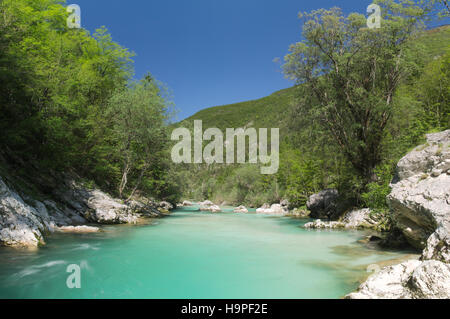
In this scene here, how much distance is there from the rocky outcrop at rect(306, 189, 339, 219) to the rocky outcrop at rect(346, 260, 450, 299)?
1877 centimetres

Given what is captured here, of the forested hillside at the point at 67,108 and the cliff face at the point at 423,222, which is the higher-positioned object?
the forested hillside at the point at 67,108

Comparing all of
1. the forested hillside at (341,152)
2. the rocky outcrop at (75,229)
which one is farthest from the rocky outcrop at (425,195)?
the rocky outcrop at (75,229)

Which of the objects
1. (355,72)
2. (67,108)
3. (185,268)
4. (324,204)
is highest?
(355,72)

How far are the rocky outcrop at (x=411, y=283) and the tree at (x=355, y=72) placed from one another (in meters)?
13.6

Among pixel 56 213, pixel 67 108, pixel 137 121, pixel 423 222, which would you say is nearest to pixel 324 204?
pixel 137 121

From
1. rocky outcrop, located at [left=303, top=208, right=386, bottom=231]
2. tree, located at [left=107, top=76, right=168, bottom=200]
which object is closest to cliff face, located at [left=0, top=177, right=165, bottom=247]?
tree, located at [left=107, top=76, right=168, bottom=200]

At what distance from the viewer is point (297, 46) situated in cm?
1845

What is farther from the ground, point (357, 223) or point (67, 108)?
point (67, 108)

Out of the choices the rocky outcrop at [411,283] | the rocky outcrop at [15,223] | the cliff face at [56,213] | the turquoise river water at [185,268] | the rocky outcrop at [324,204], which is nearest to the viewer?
the rocky outcrop at [411,283]

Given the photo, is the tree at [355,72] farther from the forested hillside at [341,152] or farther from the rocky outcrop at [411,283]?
the rocky outcrop at [411,283]

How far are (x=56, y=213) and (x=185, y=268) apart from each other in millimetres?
9632

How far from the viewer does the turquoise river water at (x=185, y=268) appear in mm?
6000

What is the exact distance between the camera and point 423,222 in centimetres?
800

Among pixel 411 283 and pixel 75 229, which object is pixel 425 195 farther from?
pixel 75 229
